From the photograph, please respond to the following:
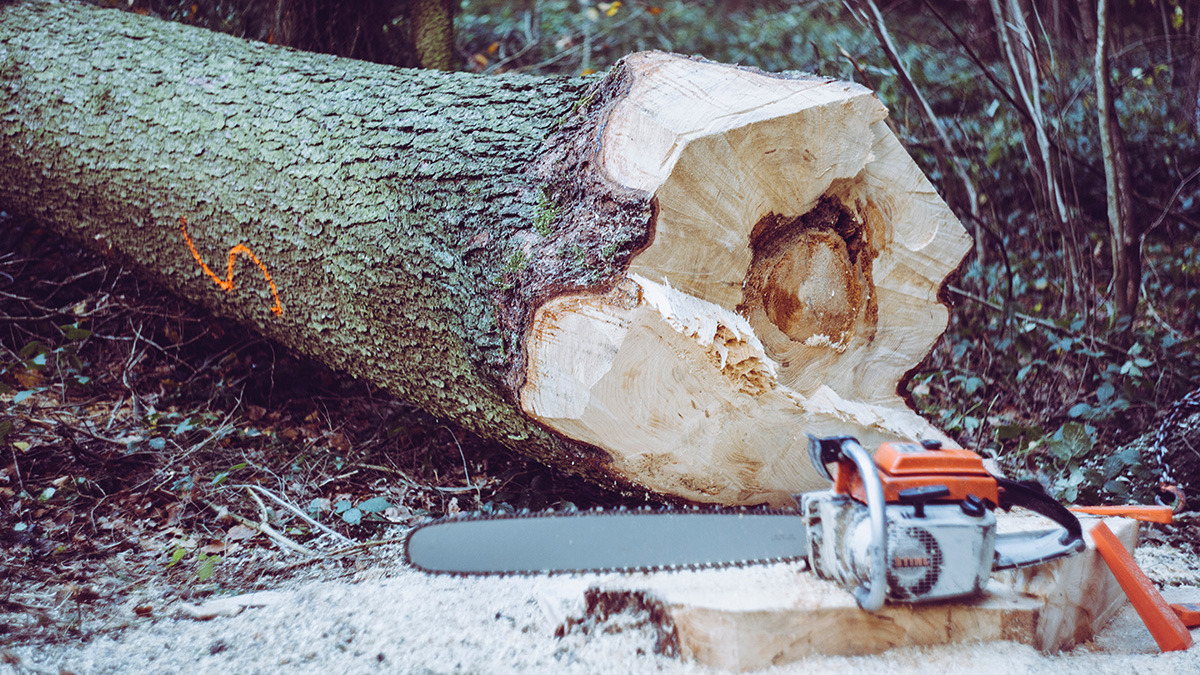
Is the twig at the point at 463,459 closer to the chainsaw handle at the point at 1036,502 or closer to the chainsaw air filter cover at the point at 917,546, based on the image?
the chainsaw air filter cover at the point at 917,546

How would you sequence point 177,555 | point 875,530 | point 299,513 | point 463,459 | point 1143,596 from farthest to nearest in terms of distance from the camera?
point 463,459
point 299,513
point 177,555
point 1143,596
point 875,530

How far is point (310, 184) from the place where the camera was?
214 centimetres

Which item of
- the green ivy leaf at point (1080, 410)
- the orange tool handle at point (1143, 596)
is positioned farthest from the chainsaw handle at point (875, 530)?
the green ivy leaf at point (1080, 410)

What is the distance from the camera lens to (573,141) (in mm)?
1909

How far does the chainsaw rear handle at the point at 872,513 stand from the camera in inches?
50.5

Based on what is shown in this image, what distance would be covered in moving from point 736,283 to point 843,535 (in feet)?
2.38

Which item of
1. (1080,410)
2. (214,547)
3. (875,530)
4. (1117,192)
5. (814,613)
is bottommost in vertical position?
(214,547)

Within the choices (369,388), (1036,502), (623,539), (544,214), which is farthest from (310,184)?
(1036,502)

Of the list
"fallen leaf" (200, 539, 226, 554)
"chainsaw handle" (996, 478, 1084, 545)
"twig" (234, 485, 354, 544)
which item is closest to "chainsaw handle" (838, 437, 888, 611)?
"chainsaw handle" (996, 478, 1084, 545)

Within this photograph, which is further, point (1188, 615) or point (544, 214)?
point (544, 214)

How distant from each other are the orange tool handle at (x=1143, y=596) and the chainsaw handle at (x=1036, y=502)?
0.54ft

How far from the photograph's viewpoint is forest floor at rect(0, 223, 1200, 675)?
1560 mm

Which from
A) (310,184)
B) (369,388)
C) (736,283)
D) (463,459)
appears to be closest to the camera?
(736,283)

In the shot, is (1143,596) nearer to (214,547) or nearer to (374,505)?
(374,505)
